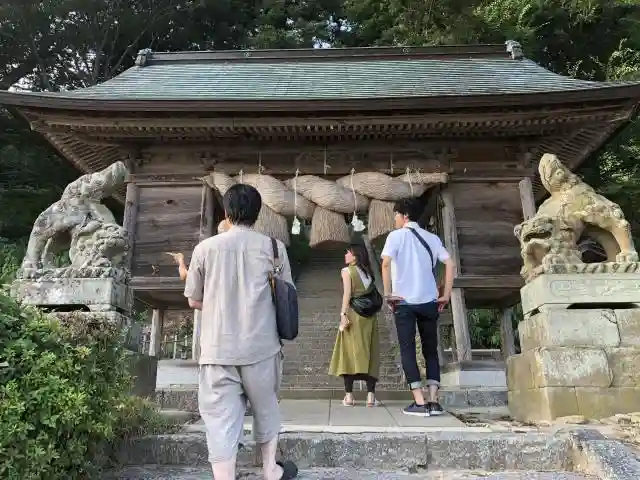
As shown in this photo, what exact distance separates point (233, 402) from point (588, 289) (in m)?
3.33

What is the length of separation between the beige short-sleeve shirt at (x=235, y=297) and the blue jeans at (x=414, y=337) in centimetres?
192

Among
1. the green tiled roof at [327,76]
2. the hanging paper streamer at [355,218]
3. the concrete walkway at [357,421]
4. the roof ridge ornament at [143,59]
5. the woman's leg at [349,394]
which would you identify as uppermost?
the roof ridge ornament at [143,59]

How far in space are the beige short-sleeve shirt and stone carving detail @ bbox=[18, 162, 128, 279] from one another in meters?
2.39

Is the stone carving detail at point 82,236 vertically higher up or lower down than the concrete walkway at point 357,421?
higher up

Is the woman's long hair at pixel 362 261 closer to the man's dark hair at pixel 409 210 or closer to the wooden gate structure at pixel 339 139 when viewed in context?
the man's dark hair at pixel 409 210

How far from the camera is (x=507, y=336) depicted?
9883 mm

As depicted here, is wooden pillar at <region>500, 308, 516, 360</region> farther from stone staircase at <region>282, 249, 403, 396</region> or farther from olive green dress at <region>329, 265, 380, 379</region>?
olive green dress at <region>329, 265, 380, 379</region>

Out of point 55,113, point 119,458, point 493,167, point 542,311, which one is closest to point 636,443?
point 542,311

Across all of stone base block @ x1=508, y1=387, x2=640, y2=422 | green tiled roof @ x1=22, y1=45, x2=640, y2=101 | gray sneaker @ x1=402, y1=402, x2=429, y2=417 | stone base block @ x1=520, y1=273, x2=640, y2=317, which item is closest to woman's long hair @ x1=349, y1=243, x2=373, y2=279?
gray sneaker @ x1=402, y1=402, x2=429, y2=417

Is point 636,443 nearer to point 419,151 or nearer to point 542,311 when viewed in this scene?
point 542,311

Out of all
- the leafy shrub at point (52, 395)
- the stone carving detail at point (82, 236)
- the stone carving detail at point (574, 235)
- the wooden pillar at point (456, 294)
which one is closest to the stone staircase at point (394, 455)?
the leafy shrub at point (52, 395)

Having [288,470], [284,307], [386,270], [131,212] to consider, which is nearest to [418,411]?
[386,270]

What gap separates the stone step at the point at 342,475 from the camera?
2896 mm

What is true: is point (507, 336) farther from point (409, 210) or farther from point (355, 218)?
point (409, 210)
